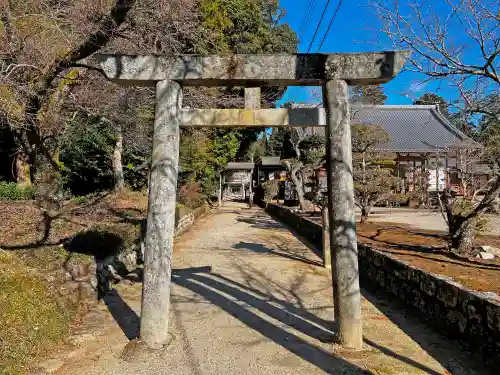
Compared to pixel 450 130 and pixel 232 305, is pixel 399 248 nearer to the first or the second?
pixel 232 305

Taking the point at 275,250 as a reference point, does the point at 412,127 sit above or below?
above

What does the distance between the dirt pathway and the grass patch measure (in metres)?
0.29

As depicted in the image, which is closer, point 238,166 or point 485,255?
point 485,255

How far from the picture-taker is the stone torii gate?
4465mm

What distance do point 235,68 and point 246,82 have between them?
21cm

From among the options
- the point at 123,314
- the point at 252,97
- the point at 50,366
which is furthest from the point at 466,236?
the point at 50,366

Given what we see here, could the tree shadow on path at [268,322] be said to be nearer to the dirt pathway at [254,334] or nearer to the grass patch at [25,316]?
the dirt pathway at [254,334]

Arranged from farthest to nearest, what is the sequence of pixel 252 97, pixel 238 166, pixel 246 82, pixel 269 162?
pixel 269 162
pixel 238 166
pixel 252 97
pixel 246 82

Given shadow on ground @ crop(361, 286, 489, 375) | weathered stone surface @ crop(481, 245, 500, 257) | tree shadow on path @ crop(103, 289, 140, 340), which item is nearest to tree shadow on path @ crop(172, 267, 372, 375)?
shadow on ground @ crop(361, 286, 489, 375)

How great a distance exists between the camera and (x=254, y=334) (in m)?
4.87

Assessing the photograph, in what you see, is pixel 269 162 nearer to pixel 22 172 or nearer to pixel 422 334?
pixel 22 172

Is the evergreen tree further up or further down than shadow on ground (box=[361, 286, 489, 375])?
further up

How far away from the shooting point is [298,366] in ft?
13.1

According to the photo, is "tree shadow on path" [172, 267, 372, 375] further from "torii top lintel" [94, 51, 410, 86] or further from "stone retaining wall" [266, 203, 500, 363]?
"torii top lintel" [94, 51, 410, 86]
